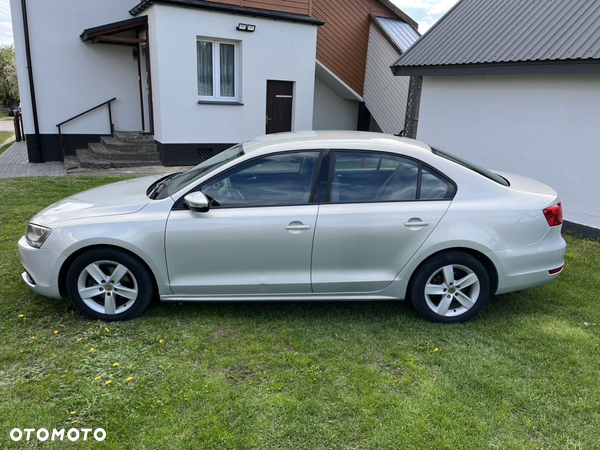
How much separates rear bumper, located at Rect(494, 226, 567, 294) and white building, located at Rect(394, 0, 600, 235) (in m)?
3.01

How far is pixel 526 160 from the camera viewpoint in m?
7.14

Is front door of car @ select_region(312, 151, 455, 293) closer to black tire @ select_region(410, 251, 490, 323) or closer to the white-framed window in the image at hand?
black tire @ select_region(410, 251, 490, 323)

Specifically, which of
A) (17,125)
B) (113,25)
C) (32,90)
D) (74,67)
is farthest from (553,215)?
(17,125)

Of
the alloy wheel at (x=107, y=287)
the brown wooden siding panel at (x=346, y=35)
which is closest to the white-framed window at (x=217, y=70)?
the brown wooden siding panel at (x=346, y=35)

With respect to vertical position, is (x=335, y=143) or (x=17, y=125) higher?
(x=335, y=143)

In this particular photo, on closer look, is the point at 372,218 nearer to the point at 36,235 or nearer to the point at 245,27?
the point at 36,235

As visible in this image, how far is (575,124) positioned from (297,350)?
209 inches

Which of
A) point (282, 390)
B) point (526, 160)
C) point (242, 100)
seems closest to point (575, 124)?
point (526, 160)

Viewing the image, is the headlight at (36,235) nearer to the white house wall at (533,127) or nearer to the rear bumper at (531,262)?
the rear bumper at (531,262)

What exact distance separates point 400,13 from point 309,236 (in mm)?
13829

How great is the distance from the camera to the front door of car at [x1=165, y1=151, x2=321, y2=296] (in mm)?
3680

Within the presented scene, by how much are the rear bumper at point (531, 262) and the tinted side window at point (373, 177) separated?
0.95m

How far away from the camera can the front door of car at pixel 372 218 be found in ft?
12.2

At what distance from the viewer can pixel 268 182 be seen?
3855 millimetres
